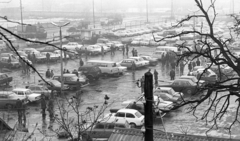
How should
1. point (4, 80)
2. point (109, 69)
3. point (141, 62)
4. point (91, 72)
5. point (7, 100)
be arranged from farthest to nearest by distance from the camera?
1. point (141, 62)
2. point (109, 69)
3. point (91, 72)
4. point (4, 80)
5. point (7, 100)

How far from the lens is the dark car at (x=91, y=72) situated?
2744 cm

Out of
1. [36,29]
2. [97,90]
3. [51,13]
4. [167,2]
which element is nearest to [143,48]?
[36,29]

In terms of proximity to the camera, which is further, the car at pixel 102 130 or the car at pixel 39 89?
the car at pixel 39 89

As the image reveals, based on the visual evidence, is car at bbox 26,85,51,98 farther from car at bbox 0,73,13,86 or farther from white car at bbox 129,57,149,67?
white car at bbox 129,57,149,67

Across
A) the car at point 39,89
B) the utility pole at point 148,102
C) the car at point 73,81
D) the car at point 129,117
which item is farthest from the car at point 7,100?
the utility pole at point 148,102

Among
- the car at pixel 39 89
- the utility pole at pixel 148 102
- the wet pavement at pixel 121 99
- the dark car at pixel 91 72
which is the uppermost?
the utility pole at pixel 148 102

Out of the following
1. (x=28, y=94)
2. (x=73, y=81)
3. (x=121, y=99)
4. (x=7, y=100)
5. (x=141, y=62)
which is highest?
(x=141, y=62)

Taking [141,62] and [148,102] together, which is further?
[141,62]

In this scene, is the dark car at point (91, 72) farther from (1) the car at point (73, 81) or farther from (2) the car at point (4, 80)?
(2) the car at point (4, 80)

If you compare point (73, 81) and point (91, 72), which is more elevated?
point (91, 72)

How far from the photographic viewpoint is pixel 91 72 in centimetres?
2753

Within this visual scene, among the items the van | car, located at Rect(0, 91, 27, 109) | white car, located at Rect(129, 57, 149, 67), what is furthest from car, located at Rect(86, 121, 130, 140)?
white car, located at Rect(129, 57, 149, 67)

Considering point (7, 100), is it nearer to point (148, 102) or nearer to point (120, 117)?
point (120, 117)

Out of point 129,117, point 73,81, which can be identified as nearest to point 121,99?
point 73,81
